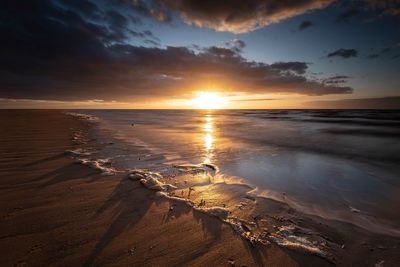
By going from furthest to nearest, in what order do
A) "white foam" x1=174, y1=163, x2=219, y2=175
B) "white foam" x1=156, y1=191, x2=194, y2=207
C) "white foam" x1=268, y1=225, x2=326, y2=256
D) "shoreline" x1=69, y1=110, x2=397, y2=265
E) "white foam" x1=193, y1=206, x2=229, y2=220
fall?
"white foam" x1=174, y1=163, x2=219, y2=175, "white foam" x1=156, y1=191, x2=194, y2=207, "white foam" x1=193, y1=206, x2=229, y2=220, "shoreline" x1=69, y1=110, x2=397, y2=265, "white foam" x1=268, y1=225, x2=326, y2=256

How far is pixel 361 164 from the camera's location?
10.2 meters

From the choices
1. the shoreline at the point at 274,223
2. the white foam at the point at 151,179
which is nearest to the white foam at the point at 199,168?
the white foam at the point at 151,179

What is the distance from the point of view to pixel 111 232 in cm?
345

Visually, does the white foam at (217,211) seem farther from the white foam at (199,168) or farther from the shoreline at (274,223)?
the white foam at (199,168)

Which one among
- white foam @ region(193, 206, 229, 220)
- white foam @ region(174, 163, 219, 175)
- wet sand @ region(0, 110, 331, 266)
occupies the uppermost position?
wet sand @ region(0, 110, 331, 266)

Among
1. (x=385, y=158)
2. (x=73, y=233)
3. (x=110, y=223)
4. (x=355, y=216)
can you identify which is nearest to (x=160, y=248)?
(x=110, y=223)

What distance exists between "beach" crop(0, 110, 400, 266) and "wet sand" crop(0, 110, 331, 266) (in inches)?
0.5

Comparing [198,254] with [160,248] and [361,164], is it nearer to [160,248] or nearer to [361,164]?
[160,248]

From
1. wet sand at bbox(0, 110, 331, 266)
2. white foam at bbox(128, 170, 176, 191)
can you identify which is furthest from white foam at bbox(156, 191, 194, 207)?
white foam at bbox(128, 170, 176, 191)

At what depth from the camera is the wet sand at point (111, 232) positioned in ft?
9.55

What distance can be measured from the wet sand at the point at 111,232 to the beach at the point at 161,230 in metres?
0.01

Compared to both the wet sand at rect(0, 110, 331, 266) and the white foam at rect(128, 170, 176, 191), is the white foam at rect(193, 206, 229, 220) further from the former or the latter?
the white foam at rect(128, 170, 176, 191)

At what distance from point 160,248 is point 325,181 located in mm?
6220

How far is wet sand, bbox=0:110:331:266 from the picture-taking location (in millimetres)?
2912
